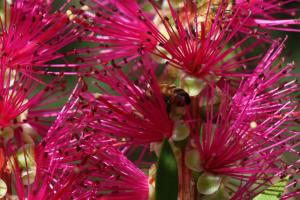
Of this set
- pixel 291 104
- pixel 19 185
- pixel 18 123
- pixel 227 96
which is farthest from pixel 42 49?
pixel 291 104

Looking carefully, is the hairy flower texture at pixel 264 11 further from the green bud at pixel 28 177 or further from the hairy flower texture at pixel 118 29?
the green bud at pixel 28 177

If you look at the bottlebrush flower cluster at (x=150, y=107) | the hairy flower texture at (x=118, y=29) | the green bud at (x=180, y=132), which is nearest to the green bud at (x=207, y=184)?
the bottlebrush flower cluster at (x=150, y=107)

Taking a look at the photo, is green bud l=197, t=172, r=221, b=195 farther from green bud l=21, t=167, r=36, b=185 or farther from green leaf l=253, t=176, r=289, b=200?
green bud l=21, t=167, r=36, b=185

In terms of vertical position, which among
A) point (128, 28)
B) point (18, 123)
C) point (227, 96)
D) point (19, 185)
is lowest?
point (19, 185)

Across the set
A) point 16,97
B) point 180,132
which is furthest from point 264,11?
point 16,97

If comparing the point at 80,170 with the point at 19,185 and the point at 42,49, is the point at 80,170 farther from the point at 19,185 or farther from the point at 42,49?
the point at 42,49

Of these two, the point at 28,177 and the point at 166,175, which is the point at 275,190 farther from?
the point at 28,177

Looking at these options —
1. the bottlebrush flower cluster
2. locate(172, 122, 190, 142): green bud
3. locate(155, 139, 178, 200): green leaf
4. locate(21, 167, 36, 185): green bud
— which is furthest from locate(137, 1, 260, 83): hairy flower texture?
locate(21, 167, 36, 185): green bud
